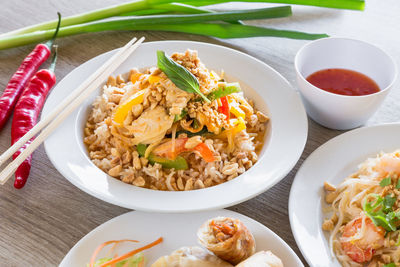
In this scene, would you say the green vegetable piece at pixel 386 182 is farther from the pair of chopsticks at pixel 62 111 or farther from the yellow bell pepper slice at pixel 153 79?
the pair of chopsticks at pixel 62 111

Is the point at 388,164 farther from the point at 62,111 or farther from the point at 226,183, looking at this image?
the point at 62,111

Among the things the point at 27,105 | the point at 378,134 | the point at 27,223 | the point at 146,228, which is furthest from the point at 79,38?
the point at 378,134

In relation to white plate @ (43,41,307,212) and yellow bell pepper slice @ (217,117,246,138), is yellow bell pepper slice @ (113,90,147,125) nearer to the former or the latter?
white plate @ (43,41,307,212)

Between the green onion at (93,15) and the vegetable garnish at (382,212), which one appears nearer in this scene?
the vegetable garnish at (382,212)

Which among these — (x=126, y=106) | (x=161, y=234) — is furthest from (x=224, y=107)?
(x=161, y=234)

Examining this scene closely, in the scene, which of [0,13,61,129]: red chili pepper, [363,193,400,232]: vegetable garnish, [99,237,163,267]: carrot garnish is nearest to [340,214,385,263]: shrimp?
[363,193,400,232]: vegetable garnish

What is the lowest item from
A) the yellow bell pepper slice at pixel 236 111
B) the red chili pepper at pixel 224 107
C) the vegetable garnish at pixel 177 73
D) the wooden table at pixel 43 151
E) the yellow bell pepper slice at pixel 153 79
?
the wooden table at pixel 43 151

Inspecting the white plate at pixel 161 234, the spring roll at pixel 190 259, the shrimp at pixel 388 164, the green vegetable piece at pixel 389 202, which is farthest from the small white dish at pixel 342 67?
the spring roll at pixel 190 259
